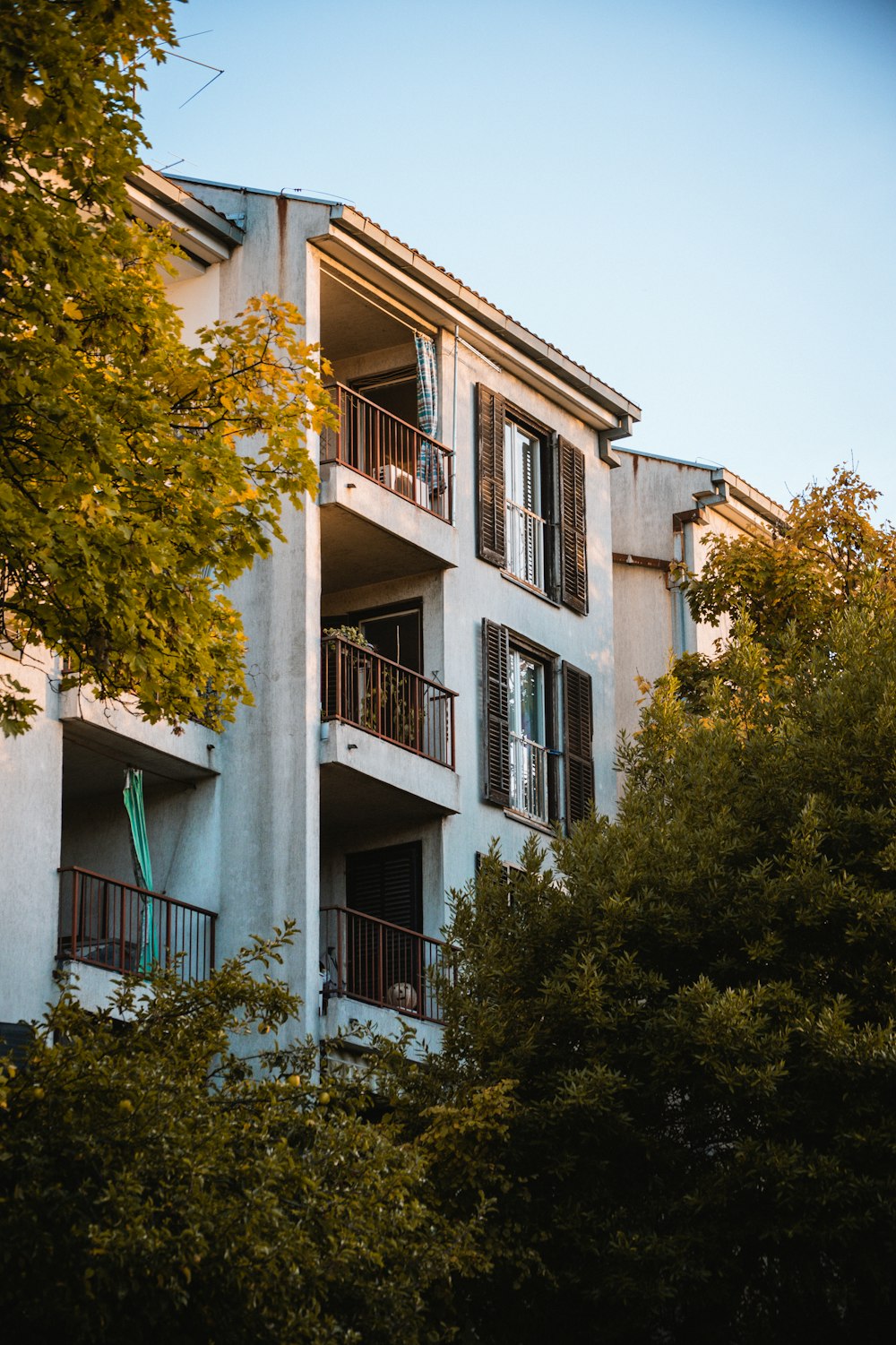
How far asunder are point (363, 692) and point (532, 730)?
13.3ft

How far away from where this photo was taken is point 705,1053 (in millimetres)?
15406

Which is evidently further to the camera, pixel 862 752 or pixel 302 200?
pixel 302 200

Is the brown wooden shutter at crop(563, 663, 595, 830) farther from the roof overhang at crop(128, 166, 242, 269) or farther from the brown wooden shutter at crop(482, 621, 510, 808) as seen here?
the roof overhang at crop(128, 166, 242, 269)

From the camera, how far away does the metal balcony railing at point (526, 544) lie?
26.3 meters

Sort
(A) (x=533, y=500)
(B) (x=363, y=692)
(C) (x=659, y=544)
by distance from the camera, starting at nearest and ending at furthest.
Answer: (B) (x=363, y=692) → (A) (x=533, y=500) → (C) (x=659, y=544)

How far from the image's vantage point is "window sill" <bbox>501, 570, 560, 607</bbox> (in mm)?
25594

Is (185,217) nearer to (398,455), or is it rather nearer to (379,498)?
(379,498)

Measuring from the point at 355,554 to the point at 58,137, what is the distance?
1128cm

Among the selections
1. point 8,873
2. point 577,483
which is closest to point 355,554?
point 577,483

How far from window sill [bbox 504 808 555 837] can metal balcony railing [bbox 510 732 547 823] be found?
0.26 ft

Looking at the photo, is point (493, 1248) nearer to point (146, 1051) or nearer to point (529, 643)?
point (146, 1051)

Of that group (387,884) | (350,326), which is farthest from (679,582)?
(387,884)

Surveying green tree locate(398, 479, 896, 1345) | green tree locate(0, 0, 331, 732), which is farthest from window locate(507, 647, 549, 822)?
green tree locate(0, 0, 331, 732)

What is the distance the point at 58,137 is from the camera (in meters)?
13.0
